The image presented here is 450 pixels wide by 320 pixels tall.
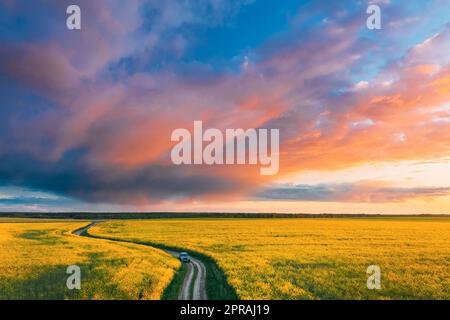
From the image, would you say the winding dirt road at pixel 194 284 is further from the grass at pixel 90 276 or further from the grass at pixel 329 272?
the grass at pixel 90 276

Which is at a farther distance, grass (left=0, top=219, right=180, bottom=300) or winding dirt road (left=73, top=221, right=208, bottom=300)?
grass (left=0, top=219, right=180, bottom=300)

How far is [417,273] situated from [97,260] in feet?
100

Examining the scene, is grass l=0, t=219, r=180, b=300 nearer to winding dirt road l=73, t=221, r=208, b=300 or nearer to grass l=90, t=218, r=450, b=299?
winding dirt road l=73, t=221, r=208, b=300

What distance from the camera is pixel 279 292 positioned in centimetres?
2286

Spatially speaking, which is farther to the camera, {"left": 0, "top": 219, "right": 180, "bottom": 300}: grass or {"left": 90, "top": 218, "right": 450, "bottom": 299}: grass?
{"left": 90, "top": 218, "right": 450, "bottom": 299}: grass

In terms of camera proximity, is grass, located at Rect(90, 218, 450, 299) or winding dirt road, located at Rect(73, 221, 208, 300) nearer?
winding dirt road, located at Rect(73, 221, 208, 300)

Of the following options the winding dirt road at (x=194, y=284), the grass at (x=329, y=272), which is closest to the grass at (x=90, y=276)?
the winding dirt road at (x=194, y=284)

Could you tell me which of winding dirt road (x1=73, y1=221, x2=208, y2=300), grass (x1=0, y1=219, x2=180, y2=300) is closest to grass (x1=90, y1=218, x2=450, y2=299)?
winding dirt road (x1=73, y1=221, x2=208, y2=300)

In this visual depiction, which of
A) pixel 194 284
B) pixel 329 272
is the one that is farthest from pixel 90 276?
pixel 329 272

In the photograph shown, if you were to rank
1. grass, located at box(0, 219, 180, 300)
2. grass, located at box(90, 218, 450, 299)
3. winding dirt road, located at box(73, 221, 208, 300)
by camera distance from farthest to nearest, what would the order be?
A: grass, located at box(90, 218, 450, 299)
grass, located at box(0, 219, 180, 300)
winding dirt road, located at box(73, 221, 208, 300)

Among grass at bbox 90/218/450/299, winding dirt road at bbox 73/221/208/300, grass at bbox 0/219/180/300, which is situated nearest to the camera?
winding dirt road at bbox 73/221/208/300

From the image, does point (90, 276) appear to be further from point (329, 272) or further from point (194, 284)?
point (329, 272)
